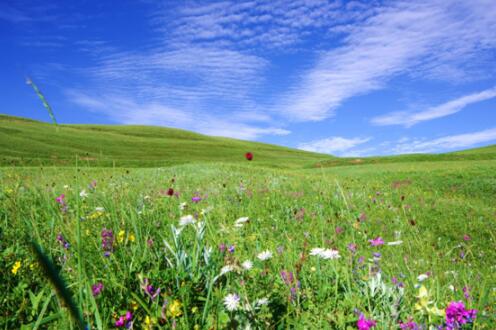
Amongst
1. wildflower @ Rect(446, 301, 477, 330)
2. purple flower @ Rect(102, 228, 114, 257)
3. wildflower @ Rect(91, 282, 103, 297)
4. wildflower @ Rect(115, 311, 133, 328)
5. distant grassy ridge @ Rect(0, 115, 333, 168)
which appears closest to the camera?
wildflower @ Rect(446, 301, 477, 330)

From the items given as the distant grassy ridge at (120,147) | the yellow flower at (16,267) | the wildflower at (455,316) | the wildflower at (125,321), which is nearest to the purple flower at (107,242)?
the yellow flower at (16,267)

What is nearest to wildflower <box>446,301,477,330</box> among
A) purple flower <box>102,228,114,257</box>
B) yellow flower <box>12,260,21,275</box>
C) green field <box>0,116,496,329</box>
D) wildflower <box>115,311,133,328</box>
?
green field <box>0,116,496,329</box>

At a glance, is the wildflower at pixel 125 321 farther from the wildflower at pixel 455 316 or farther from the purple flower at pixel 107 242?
the wildflower at pixel 455 316

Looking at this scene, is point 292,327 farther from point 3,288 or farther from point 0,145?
point 0,145

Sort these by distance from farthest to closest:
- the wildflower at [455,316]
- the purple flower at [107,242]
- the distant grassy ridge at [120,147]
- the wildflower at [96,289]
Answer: the distant grassy ridge at [120,147]
the purple flower at [107,242]
the wildflower at [96,289]
the wildflower at [455,316]

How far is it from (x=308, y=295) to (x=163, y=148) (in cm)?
7497

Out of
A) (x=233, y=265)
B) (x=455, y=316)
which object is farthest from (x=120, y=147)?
(x=455, y=316)

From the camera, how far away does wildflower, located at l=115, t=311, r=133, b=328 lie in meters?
1.88

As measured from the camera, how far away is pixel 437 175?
59.8ft

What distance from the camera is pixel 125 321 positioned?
1927mm

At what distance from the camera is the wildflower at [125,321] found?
6.17ft

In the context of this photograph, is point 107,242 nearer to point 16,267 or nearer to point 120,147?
point 16,267

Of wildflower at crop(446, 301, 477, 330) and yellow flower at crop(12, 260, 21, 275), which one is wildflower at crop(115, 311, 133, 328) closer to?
yellow flower at crop(12, 260, 21, 275)

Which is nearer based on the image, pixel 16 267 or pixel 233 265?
pixel 233 265
